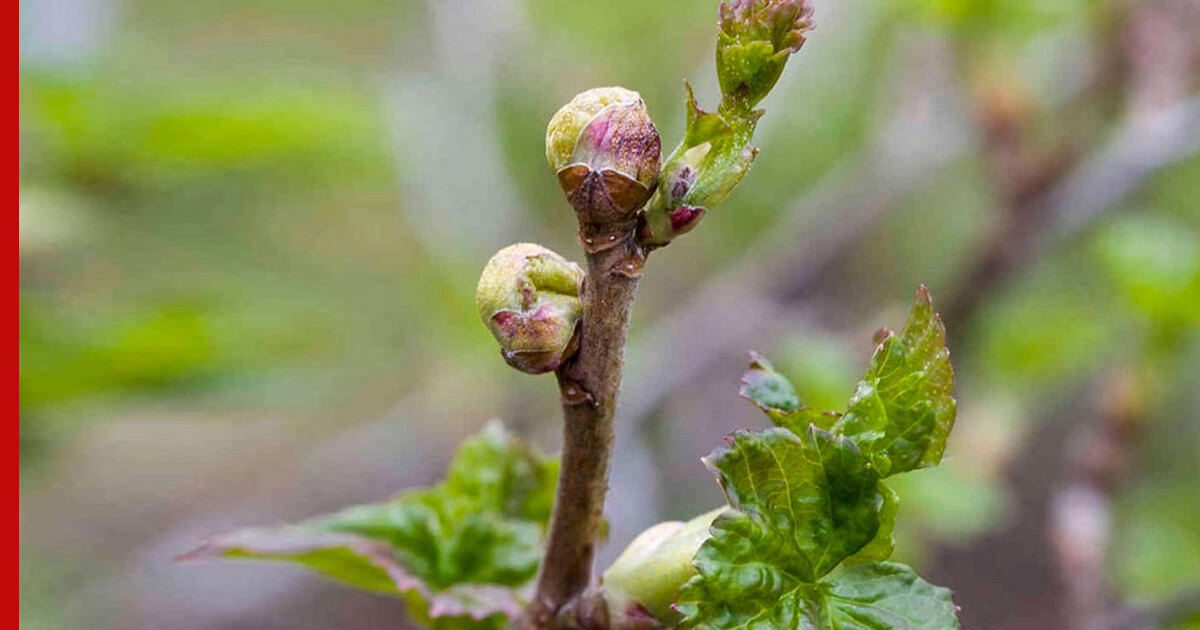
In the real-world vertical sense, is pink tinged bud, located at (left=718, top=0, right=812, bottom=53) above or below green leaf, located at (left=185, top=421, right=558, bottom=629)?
above

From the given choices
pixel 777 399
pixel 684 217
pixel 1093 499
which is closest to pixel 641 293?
pixel 1093 499

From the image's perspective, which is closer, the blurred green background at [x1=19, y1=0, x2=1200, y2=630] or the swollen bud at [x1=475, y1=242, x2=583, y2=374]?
the swollen bud at [x1=475, y1=242, x2=583, y2=374]

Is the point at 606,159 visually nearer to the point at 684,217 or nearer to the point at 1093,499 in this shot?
the point at 684,217

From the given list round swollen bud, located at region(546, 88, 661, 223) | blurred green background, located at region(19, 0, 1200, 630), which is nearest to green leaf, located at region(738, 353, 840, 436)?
round swollen bud, located at region(546, 88, 661, 223)

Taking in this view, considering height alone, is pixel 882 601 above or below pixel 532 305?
below

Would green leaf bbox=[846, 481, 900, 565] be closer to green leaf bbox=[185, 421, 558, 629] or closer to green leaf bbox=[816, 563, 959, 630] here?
green leaf bbox=[816, 563, 959, 630]

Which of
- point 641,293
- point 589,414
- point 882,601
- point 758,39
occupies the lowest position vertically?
point 882,601

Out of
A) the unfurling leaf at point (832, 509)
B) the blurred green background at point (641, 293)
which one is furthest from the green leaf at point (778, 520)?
the blurred green background at point (641, 293)

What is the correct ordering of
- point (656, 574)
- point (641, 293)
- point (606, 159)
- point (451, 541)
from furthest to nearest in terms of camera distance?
1. point (641, 293)
2. point (451, 541)
3. point (656, 574)
4. point (606, 159)
